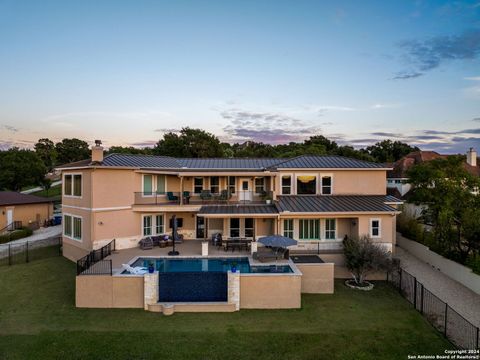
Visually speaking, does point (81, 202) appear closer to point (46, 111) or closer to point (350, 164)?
point (46, 111)

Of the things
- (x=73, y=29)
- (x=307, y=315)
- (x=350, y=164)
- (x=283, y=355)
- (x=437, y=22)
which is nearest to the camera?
(x=283, y=355)

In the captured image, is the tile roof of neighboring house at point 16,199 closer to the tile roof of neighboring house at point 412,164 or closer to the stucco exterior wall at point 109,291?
the stucco exterior wall at point 109,291

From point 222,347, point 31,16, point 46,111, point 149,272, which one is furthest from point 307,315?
point 46,111

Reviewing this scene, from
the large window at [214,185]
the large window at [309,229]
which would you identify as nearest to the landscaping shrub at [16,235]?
the large window at [214,185]

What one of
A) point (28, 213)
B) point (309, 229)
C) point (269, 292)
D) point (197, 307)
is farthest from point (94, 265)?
point (28, 213)

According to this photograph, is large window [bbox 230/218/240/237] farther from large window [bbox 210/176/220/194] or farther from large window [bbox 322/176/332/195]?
large window [bbox 322/176/332/195]

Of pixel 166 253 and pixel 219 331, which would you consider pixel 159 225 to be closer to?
pixel 166 253
